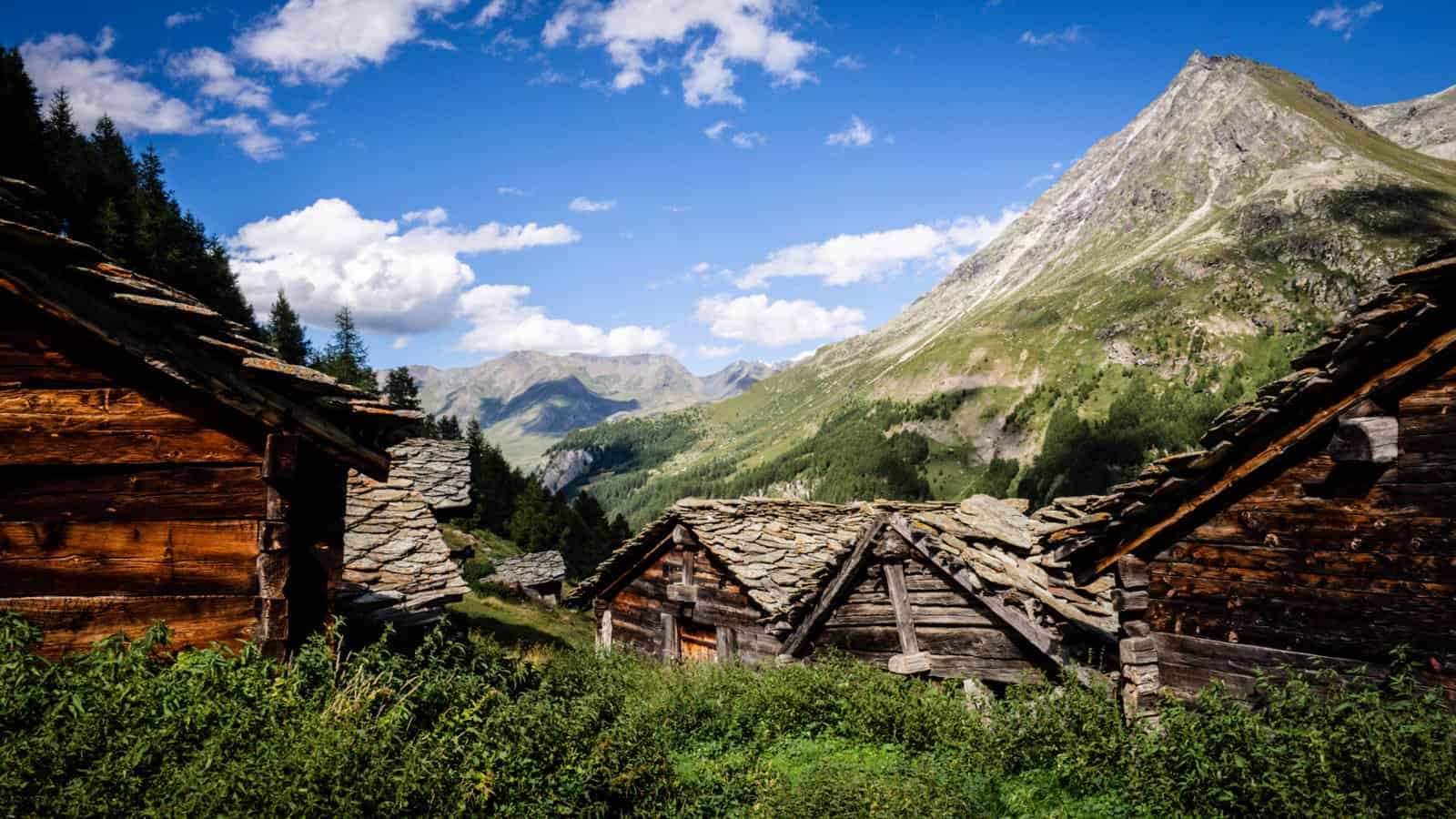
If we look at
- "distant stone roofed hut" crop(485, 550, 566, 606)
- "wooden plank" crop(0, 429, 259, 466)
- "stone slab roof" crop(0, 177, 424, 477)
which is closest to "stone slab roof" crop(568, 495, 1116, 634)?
"stone slab roof" crop(0, 177, 424, 477)

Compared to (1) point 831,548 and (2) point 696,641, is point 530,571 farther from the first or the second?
(1) point 831,548

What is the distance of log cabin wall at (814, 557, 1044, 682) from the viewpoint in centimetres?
1312

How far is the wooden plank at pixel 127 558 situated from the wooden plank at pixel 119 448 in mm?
615

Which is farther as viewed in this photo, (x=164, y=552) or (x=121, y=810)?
(x=164, y=552)

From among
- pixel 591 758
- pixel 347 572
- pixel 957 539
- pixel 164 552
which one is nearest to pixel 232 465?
pixel 164 552

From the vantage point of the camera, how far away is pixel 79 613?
6707mm

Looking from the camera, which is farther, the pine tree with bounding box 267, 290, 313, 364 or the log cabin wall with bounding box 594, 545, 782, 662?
the pine tree with bounding box 267, 290, 313, 364

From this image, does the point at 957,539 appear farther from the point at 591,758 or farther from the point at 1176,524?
the point at 591,758

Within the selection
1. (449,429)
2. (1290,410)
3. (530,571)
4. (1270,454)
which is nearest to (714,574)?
(1270,454)

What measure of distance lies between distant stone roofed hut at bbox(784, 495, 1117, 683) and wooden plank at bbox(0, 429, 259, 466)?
434 inches

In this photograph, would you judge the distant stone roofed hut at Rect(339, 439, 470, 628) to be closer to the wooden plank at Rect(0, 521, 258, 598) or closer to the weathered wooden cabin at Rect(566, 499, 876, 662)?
the wooden plank at Rect(0, 521, 258, 598)

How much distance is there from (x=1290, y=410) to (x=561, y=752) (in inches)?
361

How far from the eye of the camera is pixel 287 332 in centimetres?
8994

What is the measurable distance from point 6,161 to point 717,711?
60545mm
